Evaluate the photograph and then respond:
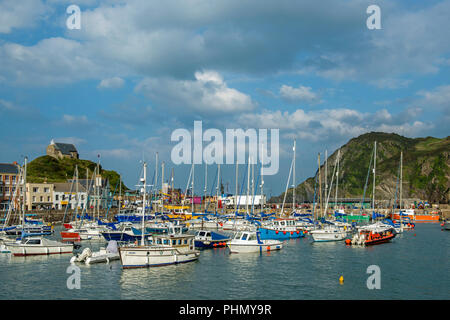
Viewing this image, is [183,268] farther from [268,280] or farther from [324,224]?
[324,224]

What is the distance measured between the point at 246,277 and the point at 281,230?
35.0 metres

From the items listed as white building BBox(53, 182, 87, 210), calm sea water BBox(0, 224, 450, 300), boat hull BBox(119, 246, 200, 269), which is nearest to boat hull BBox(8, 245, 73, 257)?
calm sea water BBox(0, 224, 450, 300)

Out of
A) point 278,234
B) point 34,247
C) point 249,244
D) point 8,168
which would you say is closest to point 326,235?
point 278,234

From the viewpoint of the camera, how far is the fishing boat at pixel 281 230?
70.3 m

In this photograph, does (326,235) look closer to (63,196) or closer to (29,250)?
(29,250)

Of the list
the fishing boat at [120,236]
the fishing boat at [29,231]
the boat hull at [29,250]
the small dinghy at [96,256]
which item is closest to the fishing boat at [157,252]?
the small dinghy at [96,256]

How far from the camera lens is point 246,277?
3884cm

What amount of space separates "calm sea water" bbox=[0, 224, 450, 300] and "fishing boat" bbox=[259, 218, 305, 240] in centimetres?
1491

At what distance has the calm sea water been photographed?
3253 centimetres

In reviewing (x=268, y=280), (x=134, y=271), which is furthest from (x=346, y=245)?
(x=134, y=271)

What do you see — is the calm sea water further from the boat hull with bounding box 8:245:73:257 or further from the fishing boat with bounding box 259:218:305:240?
the fishing boat with bounding box 259:218:305:240

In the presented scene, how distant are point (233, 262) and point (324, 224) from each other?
44.7m

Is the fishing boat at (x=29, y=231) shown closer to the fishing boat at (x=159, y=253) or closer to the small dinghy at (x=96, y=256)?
the small dinghy at (x=96, y=256)

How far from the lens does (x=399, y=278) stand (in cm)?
3888
